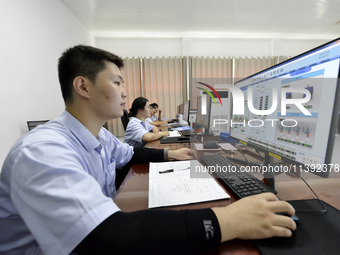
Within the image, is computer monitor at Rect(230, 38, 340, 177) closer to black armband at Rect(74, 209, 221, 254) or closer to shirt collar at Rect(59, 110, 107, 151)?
black armband at Rect(74, 209, 221, 254)

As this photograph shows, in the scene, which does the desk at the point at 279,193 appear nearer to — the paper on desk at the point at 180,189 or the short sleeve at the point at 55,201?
the paper on desk at the point at 180,189

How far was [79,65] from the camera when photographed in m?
0.74

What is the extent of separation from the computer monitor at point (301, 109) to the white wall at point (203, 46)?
13.5 feet

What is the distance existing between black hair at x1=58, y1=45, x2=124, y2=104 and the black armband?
59 centimetres

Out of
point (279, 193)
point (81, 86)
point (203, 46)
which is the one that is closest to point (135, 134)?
point (81, 86)

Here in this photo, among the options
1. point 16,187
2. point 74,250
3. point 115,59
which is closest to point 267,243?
point 74,250

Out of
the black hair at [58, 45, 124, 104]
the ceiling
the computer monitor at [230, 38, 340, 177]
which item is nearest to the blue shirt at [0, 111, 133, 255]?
the black hair at [58, 45, 124, 104]

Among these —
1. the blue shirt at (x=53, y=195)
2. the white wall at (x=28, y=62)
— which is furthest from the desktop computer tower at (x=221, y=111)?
the white wall at (x=28, y=62)

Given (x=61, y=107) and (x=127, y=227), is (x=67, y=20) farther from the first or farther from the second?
(x=127, y=227)

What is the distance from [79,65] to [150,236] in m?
0.72

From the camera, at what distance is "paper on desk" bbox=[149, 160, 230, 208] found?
55 cm

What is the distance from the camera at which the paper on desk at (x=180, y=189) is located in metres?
0.55

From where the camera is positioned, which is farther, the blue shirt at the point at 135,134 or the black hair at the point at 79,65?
the blue shirt at the point at 135,134

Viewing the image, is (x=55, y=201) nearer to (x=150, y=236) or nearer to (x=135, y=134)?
(x=150, y=236)
